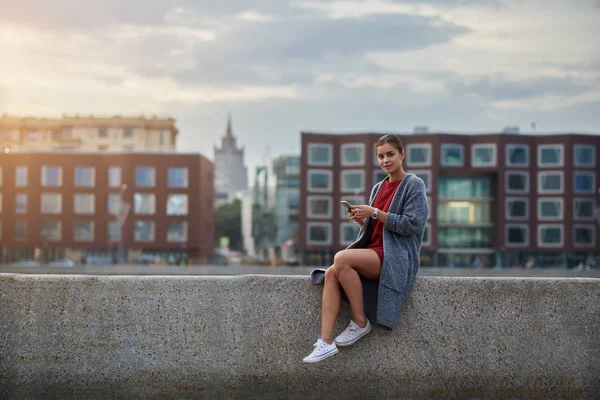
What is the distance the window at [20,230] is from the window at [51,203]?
2502mm

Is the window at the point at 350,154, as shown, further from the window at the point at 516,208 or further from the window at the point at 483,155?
the window at the point at 516,208

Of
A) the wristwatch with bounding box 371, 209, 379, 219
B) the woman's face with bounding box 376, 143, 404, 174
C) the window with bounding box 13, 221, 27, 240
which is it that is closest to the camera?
the wristwatch with bounding box 371, 209, 379, 219

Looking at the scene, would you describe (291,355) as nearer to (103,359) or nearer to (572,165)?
(103,359)

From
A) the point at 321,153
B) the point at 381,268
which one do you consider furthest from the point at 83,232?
the point at 381,268

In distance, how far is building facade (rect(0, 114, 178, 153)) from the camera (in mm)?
110375

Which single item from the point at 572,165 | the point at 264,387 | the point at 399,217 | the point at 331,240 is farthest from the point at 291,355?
the point at 572,165

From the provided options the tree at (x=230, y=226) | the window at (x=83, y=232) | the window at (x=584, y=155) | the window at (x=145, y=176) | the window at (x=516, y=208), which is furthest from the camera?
the tree at (x=230, y=226)

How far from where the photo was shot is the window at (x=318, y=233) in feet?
246

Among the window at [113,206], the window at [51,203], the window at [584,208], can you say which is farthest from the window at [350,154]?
the window at [51,203]

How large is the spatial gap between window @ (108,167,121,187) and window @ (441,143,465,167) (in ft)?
111

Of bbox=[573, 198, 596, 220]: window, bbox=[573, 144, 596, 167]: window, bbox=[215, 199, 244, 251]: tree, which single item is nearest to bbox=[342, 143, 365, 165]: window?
bbox=[573, 144, 596, 167]: window

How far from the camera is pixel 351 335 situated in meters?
5.44

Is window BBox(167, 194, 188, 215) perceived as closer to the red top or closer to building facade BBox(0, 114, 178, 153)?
building facade BBox(0, 114, 178, 153)

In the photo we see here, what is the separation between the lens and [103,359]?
220 inches
